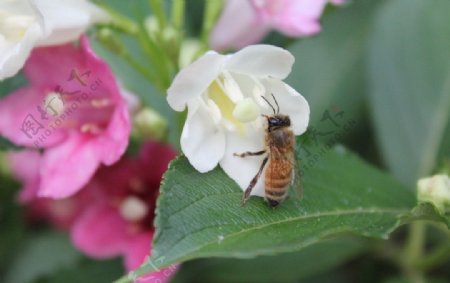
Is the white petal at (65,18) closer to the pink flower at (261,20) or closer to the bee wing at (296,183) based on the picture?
the pink flower at (261,20)

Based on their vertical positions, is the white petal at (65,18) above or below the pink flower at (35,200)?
above

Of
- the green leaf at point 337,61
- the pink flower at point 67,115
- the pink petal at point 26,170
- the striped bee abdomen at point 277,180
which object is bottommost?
the pink petal at point 26,170

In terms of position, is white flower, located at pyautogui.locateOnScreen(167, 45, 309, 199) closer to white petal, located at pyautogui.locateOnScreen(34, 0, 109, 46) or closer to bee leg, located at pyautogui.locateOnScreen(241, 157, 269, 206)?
bee leg, located at pyautogui.locateOnScreen(241, 157, 269, 206)

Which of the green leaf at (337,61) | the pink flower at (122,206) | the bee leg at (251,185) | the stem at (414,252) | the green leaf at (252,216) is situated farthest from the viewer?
the green leaf at (337,61)

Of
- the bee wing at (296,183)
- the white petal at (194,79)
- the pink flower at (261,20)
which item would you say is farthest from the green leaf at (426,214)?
the pink flower at (261,20)

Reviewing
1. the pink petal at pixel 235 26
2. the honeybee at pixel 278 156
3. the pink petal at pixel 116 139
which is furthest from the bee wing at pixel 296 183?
the pink petal at pixel 235 26

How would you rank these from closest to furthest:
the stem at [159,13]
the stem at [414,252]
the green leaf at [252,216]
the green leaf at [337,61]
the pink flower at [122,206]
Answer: the green leaf at [252,216]
the stem at [159,13]
the pink flower at [122,206]
the stem at [414,252]
the green leaf at [337,61]

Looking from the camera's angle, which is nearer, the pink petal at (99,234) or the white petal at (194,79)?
the white petal at (194,79)

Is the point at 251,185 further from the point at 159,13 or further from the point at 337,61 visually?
the point at 337,61
